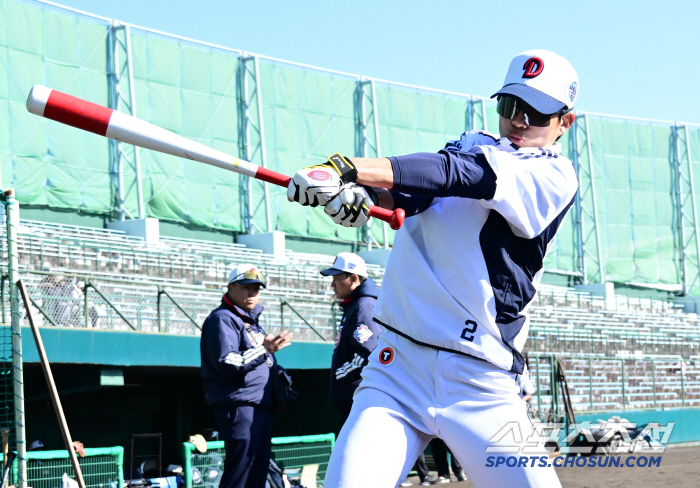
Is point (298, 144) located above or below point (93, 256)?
above

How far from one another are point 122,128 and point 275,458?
247 inches

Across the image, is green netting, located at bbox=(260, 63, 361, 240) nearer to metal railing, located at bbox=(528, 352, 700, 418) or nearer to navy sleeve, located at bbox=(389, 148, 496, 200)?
metal railing, located at bbox=(528, 352, 700, 418)

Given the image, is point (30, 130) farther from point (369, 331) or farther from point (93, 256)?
point (369, 331)

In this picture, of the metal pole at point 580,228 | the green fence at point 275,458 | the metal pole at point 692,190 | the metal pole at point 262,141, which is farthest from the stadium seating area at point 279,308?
the metal pole at point 692,190

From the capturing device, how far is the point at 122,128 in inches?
103

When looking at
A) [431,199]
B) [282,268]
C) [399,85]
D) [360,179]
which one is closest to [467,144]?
[431,199]

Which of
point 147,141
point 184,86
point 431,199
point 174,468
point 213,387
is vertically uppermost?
point 184,86

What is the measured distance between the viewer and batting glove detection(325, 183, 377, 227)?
2.40 meters

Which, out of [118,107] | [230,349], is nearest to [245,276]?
[230,349]

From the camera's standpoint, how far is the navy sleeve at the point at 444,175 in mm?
2404

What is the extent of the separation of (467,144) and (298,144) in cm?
2717

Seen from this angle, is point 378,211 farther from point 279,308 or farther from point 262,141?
point 262,141

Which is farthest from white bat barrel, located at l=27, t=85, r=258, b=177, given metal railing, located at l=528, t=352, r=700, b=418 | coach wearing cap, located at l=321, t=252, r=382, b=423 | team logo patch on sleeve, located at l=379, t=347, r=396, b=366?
metal railing, located at l=528, t=352, r=700, b=418

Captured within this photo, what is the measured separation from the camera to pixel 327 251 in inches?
1180
